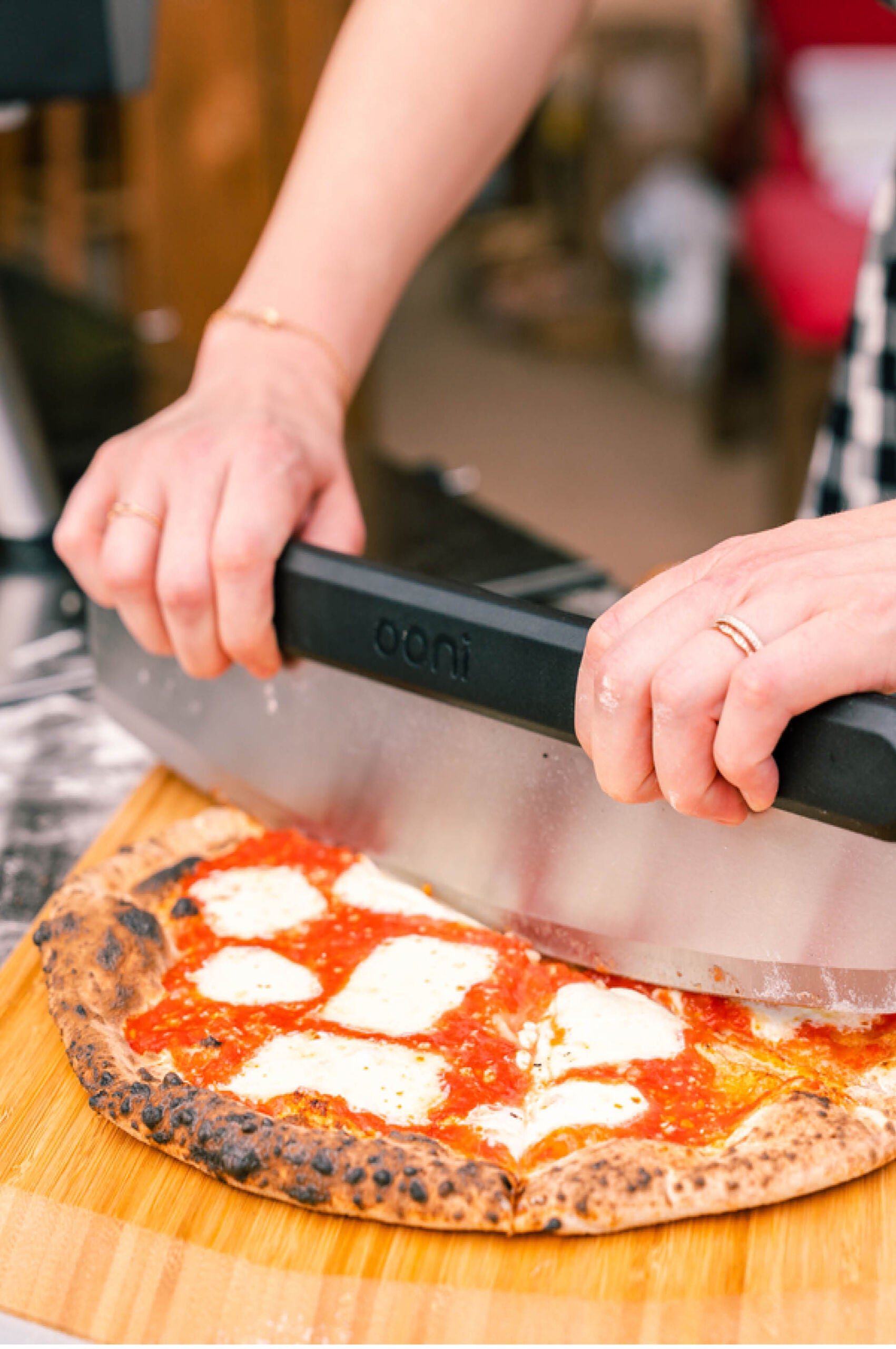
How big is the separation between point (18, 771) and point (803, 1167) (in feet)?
2.64

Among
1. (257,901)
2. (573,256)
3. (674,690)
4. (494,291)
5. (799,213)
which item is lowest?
(494,291)

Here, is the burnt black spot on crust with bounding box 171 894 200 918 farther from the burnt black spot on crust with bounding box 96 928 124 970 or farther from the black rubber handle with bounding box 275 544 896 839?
the black rubber handle with bounding box 275 544 896 839

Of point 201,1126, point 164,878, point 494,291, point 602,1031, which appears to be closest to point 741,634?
point 602,1031

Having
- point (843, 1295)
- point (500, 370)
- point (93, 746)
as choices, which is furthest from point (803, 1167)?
point (500, 370)

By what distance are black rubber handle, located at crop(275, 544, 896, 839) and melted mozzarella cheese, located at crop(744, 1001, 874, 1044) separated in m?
0.22

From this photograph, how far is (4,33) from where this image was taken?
130cm

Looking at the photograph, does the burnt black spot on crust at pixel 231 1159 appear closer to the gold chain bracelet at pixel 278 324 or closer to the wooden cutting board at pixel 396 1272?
the wooden cutting board at pixel 396 1272

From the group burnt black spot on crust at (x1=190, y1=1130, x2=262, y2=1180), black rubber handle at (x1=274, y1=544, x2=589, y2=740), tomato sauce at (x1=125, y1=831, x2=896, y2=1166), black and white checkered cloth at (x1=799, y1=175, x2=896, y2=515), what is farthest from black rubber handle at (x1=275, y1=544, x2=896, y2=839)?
black and white checkered cloth at (x1=799, y1=175, x2=896, y2=515)

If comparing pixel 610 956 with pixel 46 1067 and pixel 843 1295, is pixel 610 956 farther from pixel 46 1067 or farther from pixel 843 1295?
pixel 46 1067

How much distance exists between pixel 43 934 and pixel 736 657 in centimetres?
59

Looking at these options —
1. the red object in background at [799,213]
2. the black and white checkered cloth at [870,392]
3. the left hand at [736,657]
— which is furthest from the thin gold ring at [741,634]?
the red object in background at [799,213]

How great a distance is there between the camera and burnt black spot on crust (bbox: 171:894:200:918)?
1.01 metres

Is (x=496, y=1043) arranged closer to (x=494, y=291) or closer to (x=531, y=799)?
(x=531, y=799)

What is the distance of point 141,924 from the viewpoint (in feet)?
3.20
